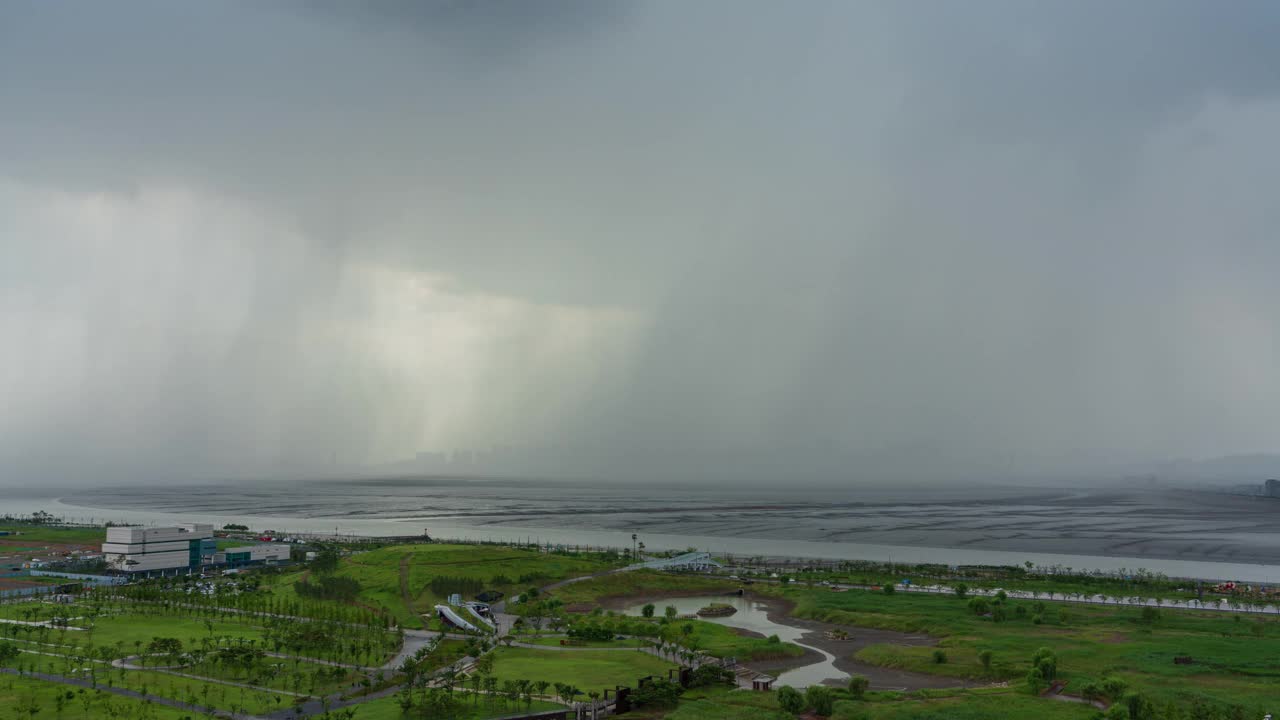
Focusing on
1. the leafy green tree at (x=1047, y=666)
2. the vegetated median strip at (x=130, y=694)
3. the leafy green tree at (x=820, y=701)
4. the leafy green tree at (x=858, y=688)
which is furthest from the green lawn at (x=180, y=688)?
the leafy green tree at (x=1047, y=666)

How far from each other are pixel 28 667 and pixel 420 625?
21.9 metres

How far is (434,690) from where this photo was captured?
3456cm

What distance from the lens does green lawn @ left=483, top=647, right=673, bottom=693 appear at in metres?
39.1

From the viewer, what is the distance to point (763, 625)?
57.1 metres

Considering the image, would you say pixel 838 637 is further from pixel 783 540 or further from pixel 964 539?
pixel 964 539

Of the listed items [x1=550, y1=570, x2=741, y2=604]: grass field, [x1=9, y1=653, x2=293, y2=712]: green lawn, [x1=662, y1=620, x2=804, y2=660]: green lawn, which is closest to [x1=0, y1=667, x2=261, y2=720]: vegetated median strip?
[x1=9, y1=653, x2=293, y2=712]: green lawn

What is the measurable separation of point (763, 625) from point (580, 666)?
65.0 ft

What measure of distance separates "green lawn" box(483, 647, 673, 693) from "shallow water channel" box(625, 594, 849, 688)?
7.35 m

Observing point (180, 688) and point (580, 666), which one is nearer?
point (180, 688)

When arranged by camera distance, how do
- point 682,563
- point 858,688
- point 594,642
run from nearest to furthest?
1. point 858,688
2. point 594,642
3. point 682,563

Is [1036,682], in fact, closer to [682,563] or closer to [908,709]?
[908,709]

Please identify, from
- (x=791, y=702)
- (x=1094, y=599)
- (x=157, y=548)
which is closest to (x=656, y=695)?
(x=791, y=702)

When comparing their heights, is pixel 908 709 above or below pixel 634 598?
above

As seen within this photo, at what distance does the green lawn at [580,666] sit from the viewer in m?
39.1
